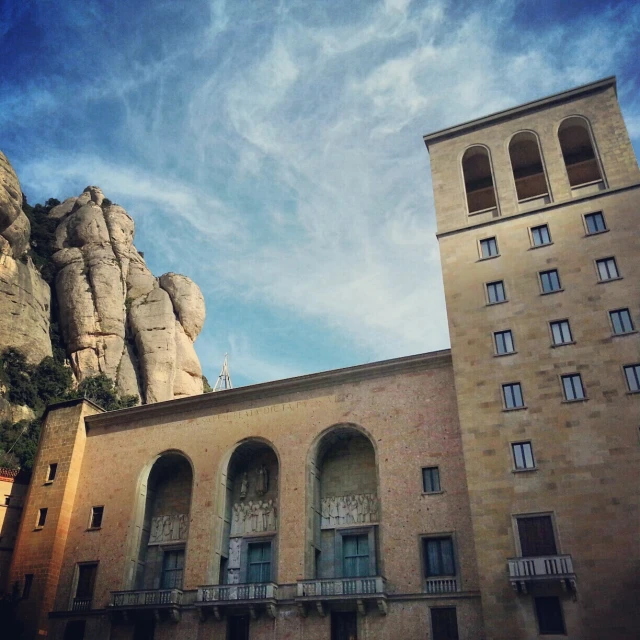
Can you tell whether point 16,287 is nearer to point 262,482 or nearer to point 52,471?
point 52,471

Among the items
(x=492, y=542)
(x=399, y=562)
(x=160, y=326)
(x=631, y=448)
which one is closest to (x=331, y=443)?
(x=399, y=562)

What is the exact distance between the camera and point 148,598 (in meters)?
28.6

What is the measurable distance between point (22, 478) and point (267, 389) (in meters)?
16.1

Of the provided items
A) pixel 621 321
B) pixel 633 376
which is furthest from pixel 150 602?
pixel 621 321

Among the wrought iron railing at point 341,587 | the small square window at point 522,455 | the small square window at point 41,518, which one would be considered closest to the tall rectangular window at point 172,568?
the small square window at point 41,518

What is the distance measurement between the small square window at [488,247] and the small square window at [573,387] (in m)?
7.21

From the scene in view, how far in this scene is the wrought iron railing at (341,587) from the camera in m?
24.7

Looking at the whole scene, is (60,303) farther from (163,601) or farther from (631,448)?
(631,448)

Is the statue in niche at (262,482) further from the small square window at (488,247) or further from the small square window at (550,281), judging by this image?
the small square window at (550,281)

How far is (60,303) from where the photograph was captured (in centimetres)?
6122

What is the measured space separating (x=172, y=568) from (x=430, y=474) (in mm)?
14234

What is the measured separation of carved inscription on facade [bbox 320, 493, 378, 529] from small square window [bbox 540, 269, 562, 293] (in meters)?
12.2

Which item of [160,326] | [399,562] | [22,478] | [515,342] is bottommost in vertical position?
[399,562]

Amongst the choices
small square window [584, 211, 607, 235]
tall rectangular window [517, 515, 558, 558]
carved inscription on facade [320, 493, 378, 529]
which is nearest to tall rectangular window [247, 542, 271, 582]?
carved inscription on facade [320, 493, 378, 529]
